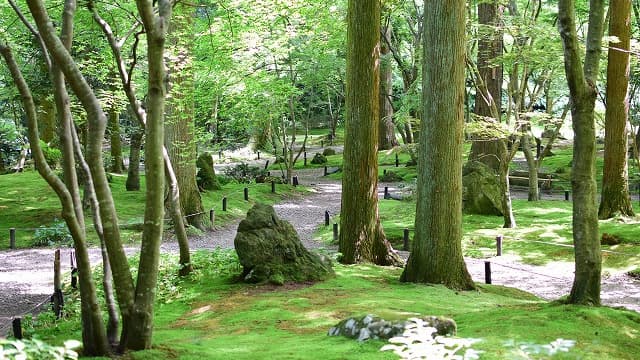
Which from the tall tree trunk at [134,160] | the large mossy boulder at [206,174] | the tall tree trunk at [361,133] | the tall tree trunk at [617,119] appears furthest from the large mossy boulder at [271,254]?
the large mossy boulder at [206,174]

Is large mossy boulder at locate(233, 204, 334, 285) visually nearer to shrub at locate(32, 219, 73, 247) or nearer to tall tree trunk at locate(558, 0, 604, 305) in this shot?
tall tree trunk at locate(558, 0, 604, 305)

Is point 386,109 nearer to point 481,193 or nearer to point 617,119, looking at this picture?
point 481,193

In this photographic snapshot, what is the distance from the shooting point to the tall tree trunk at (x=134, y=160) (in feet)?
73.6

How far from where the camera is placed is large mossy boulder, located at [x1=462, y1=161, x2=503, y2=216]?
20.2 m

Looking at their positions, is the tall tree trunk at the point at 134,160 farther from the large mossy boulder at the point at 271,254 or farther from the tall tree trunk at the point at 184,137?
the large mossy boulder at the point at 271,254

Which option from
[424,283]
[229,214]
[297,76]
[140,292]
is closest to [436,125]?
[424,283]

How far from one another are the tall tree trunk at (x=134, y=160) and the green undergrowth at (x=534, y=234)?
6.98m

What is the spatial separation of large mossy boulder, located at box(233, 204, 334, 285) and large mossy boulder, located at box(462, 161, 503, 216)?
10.3m

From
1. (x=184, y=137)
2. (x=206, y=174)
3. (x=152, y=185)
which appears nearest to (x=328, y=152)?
(x=206, y=174)

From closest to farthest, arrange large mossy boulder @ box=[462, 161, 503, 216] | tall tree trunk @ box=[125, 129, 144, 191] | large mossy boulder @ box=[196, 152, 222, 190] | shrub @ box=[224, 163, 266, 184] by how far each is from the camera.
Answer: large mossy boulder @ box=[462, 161, 503, 216] → tall tree trunk @ box=[125, 129, 144, 191] → large mossy boulder @ box=[196, 152, 222, 190] → shrub @ box=[224, 163, 266, 184]

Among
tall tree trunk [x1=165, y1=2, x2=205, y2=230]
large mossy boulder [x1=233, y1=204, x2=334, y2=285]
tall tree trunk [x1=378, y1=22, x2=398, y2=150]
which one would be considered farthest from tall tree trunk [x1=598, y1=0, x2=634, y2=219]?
tall tree trunk [x1=378, y1=22, x2=398, y2=150]

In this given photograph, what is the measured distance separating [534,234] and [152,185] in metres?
13.7

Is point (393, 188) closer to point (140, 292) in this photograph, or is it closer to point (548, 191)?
point (548, 191)

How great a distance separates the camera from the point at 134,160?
22.7 metres
